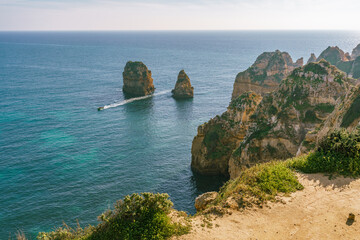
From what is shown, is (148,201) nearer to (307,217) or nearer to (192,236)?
(192,236)

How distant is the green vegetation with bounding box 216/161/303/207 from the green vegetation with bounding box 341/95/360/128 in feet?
42.2

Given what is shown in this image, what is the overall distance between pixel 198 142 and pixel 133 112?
135 ft

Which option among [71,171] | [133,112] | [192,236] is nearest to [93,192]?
[71,171]

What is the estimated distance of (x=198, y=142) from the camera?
56.1 metres

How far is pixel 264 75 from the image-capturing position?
3979 inches

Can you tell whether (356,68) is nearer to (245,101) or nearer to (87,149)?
(245,101)

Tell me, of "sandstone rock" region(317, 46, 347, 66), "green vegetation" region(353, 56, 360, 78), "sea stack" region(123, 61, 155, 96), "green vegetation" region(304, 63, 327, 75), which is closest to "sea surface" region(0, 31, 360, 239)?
"sea stack" region(123, 61, 155, 96)

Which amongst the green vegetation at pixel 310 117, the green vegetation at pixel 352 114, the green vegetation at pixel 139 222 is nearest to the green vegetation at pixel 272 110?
the green vegetation at pixel 310 117

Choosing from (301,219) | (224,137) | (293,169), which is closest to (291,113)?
(224,137)

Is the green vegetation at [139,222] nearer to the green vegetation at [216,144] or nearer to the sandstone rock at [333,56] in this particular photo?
the green vegetation at [216,144]

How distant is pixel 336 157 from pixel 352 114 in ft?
37.8

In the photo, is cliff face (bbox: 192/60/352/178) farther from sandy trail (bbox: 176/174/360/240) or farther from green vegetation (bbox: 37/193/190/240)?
green vegetation (bbox: 37/193/190/240)

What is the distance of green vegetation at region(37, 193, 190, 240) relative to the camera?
15.6m

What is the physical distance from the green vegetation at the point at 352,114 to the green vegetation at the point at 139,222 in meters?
22.3
